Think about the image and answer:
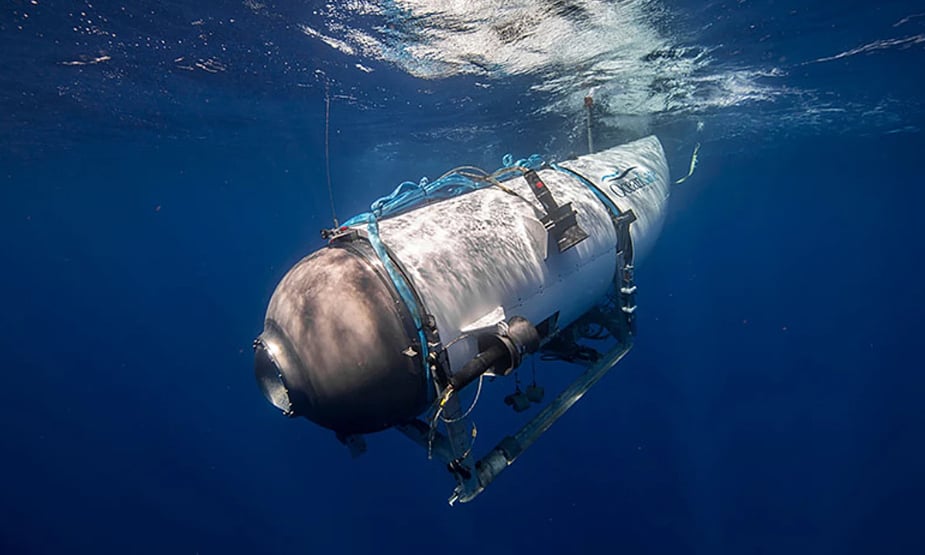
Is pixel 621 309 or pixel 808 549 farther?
pixel 808 549

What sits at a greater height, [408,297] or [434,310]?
[408,297]

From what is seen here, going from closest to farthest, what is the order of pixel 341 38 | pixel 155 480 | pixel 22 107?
pixel 341 38 < pixel 22 107 < pixel 155 480

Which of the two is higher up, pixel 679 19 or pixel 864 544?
pixel 679 19

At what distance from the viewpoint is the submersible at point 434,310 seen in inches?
111

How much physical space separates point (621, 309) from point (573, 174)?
177 centimetres

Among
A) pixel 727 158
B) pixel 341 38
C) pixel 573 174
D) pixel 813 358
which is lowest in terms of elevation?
pixel 813 358

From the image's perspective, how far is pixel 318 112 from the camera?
13.7 meters

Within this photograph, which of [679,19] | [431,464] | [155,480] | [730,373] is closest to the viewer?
[679,19]

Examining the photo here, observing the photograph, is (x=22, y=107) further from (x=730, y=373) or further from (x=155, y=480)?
(x=730, y=373)

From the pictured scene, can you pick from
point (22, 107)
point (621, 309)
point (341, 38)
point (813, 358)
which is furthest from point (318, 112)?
point (813, 358)

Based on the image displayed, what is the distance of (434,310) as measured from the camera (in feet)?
9.81

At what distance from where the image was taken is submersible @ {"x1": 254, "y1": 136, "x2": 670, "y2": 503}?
9.26 ft

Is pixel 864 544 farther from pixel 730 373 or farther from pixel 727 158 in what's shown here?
pixel 727 158

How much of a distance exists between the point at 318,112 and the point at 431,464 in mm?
13314
